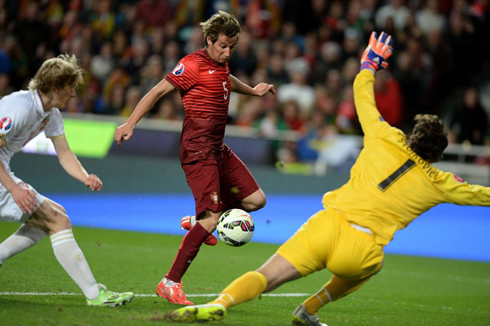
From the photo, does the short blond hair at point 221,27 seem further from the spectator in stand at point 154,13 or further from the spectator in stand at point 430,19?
the spectator in stand at point 154,13

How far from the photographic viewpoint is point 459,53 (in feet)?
53.8

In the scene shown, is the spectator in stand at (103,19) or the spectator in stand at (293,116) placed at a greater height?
the spectator in stand at (103,19)

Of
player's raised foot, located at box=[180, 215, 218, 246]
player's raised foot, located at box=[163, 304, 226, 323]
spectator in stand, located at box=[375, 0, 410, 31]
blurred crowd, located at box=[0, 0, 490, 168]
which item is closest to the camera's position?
player's raised foot, located at box=[163, 304, 226, 323]

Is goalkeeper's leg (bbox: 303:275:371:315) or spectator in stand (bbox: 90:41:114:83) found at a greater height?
spectator in stand (bbox: 90:41:114:83)

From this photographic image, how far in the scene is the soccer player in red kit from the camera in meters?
6.16

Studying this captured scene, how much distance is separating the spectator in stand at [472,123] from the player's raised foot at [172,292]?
10.3m

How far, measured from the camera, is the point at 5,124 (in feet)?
16.4

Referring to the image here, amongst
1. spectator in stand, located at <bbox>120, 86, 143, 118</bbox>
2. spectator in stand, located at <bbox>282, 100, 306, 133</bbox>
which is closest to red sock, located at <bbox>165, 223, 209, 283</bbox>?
spectator in stand, located at <bbox>282, 100, 306, 133</bbox>

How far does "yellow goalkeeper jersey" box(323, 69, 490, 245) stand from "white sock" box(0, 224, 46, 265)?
2.23 meters

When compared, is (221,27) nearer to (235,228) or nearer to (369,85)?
(369,85)

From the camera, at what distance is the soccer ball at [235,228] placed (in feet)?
20.7

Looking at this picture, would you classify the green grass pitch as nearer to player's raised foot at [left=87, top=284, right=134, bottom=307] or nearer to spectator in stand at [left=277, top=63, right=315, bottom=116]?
player's raised foot at [left=87, top=284, right=134, bottom=307]

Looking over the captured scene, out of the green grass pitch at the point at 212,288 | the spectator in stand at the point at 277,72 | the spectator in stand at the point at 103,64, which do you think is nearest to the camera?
the green grass pitch at the point at 212,288

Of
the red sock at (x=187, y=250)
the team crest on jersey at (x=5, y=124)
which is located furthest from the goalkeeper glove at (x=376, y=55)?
the team crest on jersey at (x=5, y=124)
